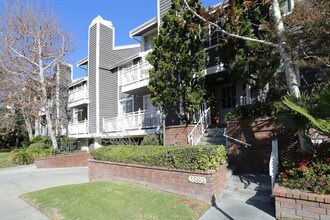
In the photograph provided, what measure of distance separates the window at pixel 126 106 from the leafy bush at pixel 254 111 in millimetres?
11388

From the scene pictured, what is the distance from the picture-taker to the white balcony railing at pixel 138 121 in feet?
44.3

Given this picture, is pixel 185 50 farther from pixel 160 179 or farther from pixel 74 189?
pixel 74 189

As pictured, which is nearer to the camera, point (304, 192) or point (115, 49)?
point (304, 192)

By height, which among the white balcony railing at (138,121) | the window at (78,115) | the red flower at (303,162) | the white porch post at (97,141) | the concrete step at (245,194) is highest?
the window at (78,115)

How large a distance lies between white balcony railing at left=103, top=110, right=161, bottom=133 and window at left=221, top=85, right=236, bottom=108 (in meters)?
3.45

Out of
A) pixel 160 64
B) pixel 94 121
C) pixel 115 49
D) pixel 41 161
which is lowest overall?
pixel 41 161

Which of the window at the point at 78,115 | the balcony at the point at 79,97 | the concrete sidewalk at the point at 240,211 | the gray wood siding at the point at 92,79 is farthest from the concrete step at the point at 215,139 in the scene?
the window at the point at 78,115

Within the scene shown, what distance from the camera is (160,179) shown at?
7250mm

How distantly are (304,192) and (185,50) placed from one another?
7.19 metres

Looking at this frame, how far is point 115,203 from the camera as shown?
20.4ft

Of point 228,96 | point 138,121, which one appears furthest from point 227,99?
point 138,121

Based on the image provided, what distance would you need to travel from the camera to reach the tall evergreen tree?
1031 centimetres

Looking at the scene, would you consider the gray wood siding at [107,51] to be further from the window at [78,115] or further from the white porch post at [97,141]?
the window at [78,115]

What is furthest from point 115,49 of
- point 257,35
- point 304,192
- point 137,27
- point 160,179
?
point 304,192
